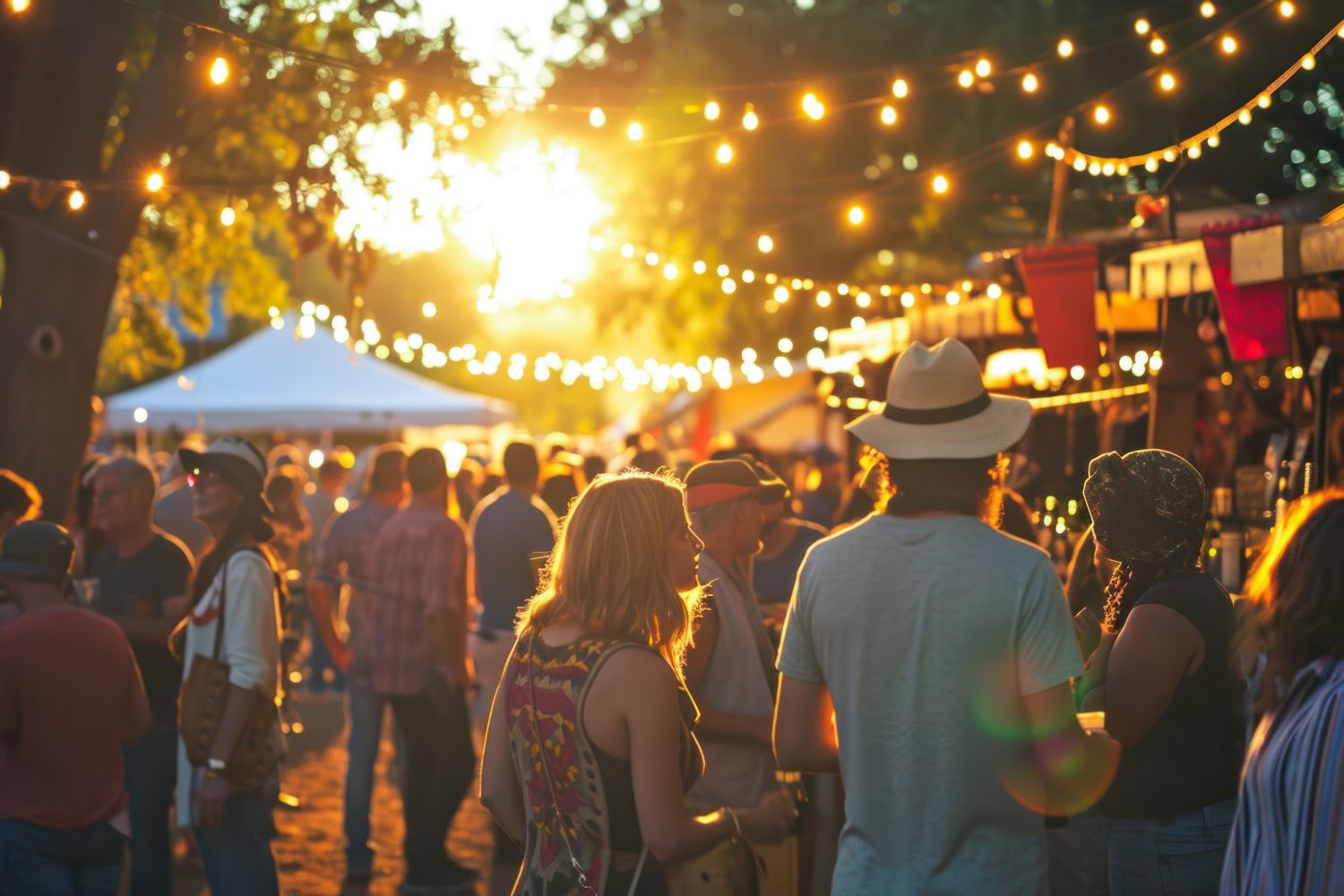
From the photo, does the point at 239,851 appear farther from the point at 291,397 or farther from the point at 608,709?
the point at 291,397

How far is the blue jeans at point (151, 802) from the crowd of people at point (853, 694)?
899 millimetres

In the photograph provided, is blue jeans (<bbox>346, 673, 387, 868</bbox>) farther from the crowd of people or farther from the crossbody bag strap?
the crossbody bag strap

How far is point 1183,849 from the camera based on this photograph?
3.76 metres

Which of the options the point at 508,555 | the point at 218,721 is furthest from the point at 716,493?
the point at 508,555

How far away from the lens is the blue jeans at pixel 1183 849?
3748 millimetres

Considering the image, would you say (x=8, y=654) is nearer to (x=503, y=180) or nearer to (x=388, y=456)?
(x=388, y=456)

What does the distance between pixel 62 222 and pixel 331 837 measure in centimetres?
481

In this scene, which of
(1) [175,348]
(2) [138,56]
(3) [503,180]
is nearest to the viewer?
(3) [503,180]

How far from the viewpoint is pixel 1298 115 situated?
17375mm

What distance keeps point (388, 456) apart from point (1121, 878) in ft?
20.3

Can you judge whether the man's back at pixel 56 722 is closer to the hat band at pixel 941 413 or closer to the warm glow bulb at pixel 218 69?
the hat band at pixel 941 413

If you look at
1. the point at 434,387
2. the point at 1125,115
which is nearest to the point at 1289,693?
the point at 1125,115

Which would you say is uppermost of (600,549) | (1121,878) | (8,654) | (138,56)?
(138,56)

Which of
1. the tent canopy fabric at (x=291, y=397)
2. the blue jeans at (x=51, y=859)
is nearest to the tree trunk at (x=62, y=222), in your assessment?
the blue jeans at (x=51, y=859)
